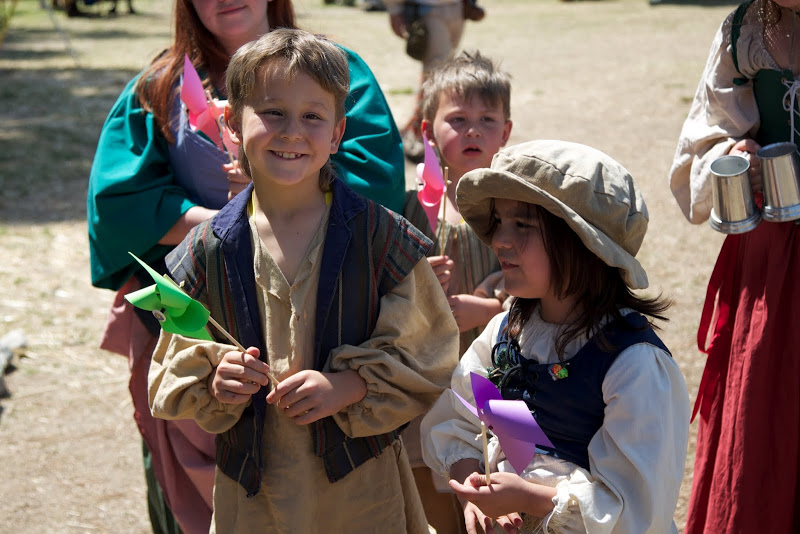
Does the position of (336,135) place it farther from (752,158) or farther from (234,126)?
(752,158)

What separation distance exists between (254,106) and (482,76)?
1.03 metres

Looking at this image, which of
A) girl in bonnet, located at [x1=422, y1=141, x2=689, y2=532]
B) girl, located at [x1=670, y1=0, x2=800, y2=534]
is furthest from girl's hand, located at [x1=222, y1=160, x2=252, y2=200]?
girl, located at [x1=670, y1=0, x2=800, y2=534]

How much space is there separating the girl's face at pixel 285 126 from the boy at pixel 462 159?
0.72 meters

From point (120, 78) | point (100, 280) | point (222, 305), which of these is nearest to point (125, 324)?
point (100, 280)

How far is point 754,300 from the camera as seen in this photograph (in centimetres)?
265

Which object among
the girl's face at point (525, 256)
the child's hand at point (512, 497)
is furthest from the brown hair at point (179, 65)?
the child's hand at point (512, 497)

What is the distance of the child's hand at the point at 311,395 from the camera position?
6.53 feet

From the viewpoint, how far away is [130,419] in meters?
4.49

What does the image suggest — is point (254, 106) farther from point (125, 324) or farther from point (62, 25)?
point (62, 25)

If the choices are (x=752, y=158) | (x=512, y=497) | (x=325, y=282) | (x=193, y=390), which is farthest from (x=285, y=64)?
(x=752, y=158)

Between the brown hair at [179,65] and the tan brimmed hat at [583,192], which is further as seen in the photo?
the brown hair at [179,65]

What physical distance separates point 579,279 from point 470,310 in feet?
2.13

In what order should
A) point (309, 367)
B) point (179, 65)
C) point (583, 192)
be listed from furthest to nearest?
1. point (179, 65)
2. point (309, 367)
3. point (583, 192)

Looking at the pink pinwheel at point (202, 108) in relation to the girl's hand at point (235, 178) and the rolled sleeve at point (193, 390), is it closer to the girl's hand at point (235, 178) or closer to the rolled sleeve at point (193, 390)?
the girl's hand at point (235, 178)
